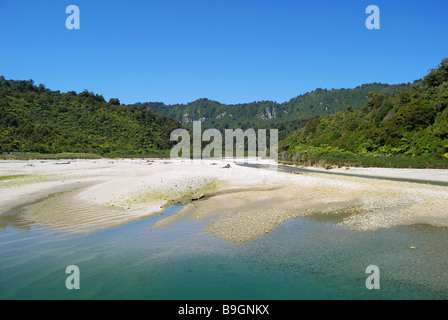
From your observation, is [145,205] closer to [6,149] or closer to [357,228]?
[357,228]

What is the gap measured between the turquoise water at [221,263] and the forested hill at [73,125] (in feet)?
242

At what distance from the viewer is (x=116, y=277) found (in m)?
8.09

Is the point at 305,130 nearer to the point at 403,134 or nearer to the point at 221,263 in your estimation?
the point at 403,134

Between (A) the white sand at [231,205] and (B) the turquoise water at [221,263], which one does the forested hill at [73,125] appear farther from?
(B) the turquoise water at [221,263]

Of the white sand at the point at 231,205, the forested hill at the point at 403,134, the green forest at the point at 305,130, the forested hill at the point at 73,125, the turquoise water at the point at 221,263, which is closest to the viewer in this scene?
the turquoise water at the point at 221,263

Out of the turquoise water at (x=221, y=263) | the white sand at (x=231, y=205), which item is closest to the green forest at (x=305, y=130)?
the white sand at (x=231, y=205)

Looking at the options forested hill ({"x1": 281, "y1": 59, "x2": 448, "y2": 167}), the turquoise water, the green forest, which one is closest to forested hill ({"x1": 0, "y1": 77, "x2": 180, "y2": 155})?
the green forest

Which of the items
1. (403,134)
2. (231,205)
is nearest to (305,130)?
(403,134)

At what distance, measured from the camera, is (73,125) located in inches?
3903

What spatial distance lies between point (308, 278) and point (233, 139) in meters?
164

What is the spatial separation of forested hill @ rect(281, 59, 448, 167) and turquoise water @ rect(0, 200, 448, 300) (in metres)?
34.7

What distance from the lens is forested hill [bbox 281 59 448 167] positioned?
40.7m

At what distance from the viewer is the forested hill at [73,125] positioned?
2918 inches

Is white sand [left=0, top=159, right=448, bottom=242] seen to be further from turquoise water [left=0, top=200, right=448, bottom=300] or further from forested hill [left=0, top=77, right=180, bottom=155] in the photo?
forested hill [left=0, top=77, right=180, bottom=155]
